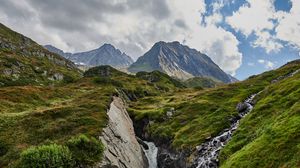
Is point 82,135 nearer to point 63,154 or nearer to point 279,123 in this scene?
point 63,154

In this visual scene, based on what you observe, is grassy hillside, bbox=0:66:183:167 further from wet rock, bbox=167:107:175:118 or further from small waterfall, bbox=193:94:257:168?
small waterfall, bbox=193:94:257:168

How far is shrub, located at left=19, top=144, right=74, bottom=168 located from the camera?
171 feet

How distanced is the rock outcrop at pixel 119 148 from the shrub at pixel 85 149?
160 cm

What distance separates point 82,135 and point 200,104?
2179 inches

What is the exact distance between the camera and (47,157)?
53250mm

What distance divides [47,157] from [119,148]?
19732 mm

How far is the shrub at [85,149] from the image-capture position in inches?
2240

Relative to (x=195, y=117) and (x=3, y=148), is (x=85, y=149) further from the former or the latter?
(x=195, y=117)

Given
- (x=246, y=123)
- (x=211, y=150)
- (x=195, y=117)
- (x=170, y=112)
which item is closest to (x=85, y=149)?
(x=211, y=150)

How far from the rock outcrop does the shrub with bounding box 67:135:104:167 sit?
1605mm

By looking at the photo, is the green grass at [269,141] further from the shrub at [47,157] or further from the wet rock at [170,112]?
the wet rock at [170,112]

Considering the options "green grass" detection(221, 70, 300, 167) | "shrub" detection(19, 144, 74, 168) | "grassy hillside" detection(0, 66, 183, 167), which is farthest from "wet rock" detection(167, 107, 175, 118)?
"shrub" detection(19, 144, 74, 168)

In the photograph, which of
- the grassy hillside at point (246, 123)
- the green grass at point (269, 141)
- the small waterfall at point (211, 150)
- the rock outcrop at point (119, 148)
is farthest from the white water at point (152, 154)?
the green grass at point (269, 141)

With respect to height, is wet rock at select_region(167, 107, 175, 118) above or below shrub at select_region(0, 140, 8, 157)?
above
